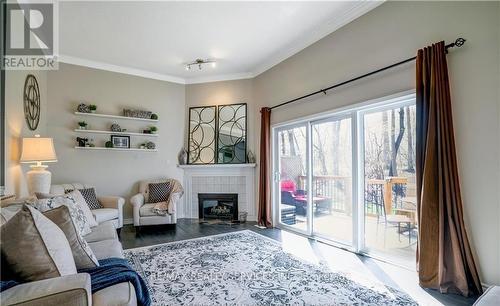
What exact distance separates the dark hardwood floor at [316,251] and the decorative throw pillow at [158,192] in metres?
0.51

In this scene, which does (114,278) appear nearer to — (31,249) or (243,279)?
(31,249)

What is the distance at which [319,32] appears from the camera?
3693 mm

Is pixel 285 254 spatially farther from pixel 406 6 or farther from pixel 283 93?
pixel 406 6

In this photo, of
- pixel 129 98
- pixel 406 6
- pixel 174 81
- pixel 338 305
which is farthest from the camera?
pixel 174 81

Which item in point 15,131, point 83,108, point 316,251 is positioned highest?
point 83,108

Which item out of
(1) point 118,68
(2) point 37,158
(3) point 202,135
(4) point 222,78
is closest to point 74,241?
(2) point 37,158

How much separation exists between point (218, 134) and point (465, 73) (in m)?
4.11

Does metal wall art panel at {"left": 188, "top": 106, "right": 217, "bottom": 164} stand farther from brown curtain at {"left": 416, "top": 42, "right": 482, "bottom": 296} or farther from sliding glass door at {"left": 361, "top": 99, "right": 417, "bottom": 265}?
brown curtain at {"left": 416, "top": 42, "right": 482, "bottom": 296}

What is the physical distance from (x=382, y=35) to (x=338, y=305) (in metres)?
2.86

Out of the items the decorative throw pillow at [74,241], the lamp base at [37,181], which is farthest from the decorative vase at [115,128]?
the decorative throw pillow at [74,241]

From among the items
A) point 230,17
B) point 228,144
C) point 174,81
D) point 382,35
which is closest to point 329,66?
point 382,35

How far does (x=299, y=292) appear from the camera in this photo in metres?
2.25

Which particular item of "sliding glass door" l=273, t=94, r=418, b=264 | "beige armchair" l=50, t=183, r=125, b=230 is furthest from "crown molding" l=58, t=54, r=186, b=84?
"sliding glass door" l=273, t=94, r=418, b=264

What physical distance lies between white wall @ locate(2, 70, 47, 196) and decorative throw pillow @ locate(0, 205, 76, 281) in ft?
6.29
